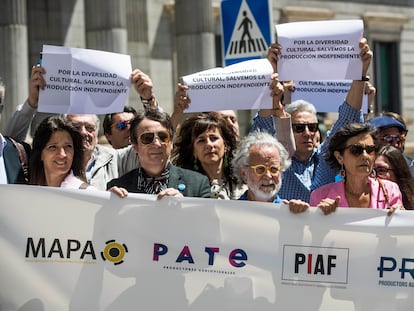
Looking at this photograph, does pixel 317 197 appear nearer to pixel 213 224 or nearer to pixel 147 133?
pixel 213 224

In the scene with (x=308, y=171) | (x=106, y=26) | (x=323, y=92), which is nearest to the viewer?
(x=308, y=171)

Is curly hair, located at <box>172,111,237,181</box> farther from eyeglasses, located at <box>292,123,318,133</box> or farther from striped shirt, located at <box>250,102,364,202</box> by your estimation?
eyeglasses, located at <box>292,123,318,133</box>

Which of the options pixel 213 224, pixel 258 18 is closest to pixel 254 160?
pixel 213 224

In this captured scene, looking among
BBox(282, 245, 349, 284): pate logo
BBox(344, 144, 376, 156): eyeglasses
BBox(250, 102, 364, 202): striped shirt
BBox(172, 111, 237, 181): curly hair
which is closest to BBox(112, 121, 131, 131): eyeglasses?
BBox(172, 111, 237, 181): curly hair

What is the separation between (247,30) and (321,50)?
3475mm

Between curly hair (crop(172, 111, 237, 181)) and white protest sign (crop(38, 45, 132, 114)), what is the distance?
20.9 inches

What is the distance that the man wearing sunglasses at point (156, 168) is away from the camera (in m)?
6.31

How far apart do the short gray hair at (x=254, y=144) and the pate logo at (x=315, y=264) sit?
1.70ft

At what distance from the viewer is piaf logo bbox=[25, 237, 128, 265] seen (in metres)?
5.98

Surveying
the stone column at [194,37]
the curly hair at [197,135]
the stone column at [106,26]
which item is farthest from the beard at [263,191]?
the stone column at [194,37]

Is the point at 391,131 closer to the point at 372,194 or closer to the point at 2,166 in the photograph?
the point at 372,194

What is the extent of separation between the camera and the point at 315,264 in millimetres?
5910

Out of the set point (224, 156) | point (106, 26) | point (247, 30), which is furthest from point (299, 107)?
point (106, 26)

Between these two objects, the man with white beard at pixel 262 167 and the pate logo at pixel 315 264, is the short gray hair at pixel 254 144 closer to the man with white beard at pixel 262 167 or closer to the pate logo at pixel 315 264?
the man with white beard at pixel 262 167
